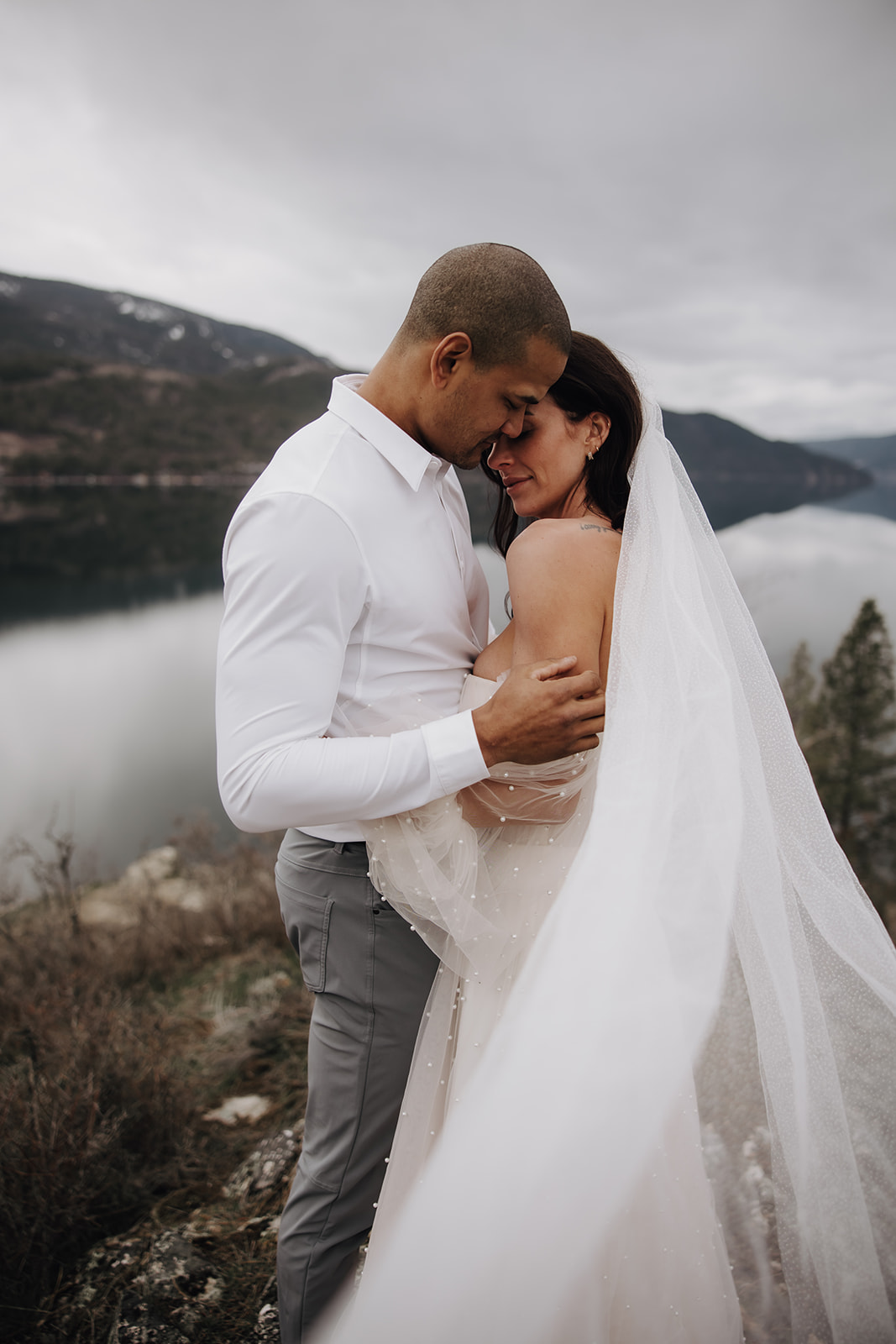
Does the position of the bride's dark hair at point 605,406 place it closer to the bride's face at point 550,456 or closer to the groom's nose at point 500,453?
the bride's face at point 550,456

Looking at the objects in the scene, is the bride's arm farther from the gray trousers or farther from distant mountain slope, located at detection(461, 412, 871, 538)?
distant mountain slope, located at detection(461, 412, 871, 538)

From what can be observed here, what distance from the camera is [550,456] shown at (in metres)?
1.90

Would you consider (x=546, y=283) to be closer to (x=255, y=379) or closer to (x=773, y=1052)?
(x=773, y=1052)

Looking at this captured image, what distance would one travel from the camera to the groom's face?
1.63m

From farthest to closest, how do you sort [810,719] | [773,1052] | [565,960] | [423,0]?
[810,719] < [423,0] < [773,1052] < [565,960]

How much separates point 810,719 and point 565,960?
11551 millimetres

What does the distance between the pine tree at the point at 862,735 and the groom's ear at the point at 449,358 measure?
11173 mm

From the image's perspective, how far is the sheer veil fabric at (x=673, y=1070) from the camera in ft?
3.39

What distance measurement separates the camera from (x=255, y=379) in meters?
103

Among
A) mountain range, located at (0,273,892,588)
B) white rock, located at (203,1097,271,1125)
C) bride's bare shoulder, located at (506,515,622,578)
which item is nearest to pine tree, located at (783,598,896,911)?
mountain range, located at (0,273,892,588)

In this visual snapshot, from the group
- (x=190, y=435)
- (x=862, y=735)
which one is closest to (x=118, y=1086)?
(x=862, y=735)

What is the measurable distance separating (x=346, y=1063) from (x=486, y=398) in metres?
1.49

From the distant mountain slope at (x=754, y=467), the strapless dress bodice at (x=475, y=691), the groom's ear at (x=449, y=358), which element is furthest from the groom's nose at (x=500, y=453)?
the distant mountain slope at (x=754, y=467)

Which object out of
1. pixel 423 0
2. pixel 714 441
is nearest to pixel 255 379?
pixel 714 441
